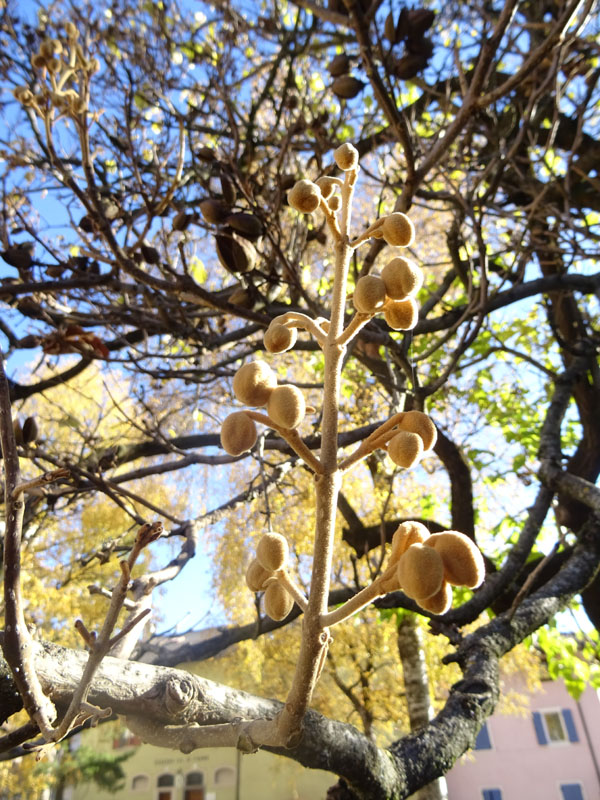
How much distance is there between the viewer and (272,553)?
0.66 metres

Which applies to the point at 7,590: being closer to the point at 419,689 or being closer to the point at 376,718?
the point at 419,689

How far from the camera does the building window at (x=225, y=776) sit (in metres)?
11.6

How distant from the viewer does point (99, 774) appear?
42.8 feet

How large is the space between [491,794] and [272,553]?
1821 cm

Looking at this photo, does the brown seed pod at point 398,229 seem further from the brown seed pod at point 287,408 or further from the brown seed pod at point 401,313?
the brown seed pod at point 287,408

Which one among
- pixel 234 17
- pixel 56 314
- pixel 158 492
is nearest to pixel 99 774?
pixel 158 492

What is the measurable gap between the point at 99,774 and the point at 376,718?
7760mm

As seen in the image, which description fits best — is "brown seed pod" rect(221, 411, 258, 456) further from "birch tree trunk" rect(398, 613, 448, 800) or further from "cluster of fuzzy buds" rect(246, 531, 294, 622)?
"birch tree trunk" rect(398, 613, 448, 800)

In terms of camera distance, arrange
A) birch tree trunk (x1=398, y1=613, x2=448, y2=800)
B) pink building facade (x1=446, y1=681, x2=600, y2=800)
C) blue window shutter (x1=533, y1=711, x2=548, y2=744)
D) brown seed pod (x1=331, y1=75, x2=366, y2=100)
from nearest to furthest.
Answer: brown seed pod (x1=331, y1=75, x2=366, y2=100), birch tree trunk (x1=398, y1=613, x2=448, y2=800), pink building facade (x1=446, y1=681, x2=600, y2=800), blue window shutter (x1=533, y1=711, x2=548, y2=744)

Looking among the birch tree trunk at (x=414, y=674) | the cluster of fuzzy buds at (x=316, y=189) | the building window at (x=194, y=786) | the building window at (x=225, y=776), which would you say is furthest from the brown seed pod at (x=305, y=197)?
the building window at (x=194, y=786)

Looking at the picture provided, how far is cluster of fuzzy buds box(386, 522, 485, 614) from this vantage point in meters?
0.57

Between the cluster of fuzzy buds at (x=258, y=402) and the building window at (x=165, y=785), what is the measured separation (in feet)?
49.0

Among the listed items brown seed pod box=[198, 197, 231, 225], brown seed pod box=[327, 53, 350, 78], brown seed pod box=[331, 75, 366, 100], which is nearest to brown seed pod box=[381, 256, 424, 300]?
brown seed pod box=[198, 197, 231, 225]

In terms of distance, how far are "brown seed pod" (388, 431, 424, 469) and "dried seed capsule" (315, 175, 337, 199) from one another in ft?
1.26
